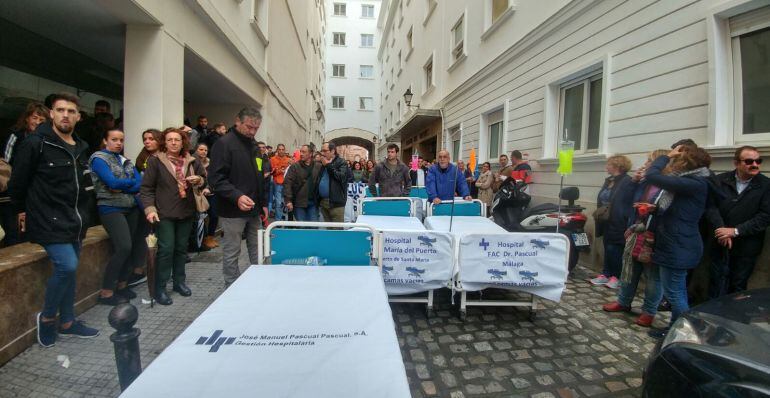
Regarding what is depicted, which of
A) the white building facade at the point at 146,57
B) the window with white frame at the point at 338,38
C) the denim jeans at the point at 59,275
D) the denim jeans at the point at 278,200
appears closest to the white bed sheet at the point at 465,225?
the denim jeans at the point at 59,275

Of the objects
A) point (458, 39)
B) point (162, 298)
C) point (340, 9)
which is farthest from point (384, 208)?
point (340, 9)

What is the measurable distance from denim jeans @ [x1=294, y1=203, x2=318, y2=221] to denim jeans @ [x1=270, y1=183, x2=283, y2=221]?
8.38 feet

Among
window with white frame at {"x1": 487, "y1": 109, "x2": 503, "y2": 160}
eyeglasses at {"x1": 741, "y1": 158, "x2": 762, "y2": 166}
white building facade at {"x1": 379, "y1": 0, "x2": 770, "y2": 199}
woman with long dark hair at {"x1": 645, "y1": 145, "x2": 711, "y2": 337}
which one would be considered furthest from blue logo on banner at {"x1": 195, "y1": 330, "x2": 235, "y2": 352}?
window with white frame at {"x1": 487, "y1": 109, "x2": 503, "y2": 160}

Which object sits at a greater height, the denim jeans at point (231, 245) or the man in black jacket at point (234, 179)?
the man in black jacket at point (234, 179)

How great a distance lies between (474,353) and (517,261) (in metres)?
0.96

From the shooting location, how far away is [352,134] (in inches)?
1395

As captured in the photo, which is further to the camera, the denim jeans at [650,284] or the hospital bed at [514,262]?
the denim jeans at [650,284]

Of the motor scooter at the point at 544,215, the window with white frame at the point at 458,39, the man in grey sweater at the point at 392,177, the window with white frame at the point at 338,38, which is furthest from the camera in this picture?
the window with white frame at the point at 338,38

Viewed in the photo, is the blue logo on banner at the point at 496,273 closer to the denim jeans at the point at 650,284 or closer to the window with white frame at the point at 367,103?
the denim jeans at the point at 650,284

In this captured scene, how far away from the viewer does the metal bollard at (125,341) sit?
157cm

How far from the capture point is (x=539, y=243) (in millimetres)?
3574

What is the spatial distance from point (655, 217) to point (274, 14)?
12.1 m

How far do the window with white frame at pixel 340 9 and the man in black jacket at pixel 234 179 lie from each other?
37.8 m

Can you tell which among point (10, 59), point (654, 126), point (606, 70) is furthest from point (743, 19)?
point (10, 59)
